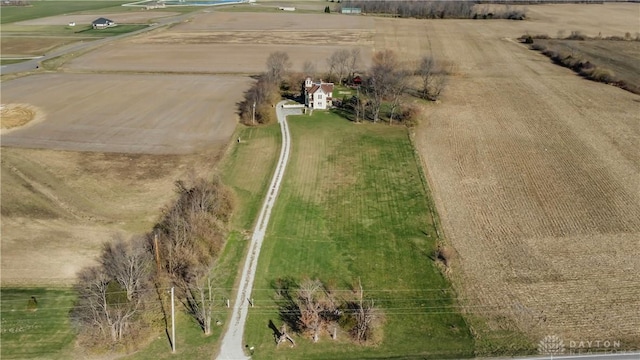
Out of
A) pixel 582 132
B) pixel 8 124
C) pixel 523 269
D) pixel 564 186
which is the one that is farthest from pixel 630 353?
pixel 8 124

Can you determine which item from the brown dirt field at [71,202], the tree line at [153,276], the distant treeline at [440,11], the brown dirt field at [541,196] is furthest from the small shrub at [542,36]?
the tree line at [153,276]

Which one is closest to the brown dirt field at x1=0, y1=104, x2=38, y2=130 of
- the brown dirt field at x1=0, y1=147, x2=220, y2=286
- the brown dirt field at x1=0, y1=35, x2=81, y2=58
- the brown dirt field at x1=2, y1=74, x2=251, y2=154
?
the brown dirt field at x1=2, y1=74, x2=251, y2=154

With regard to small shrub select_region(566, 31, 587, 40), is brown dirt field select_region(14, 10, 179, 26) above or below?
below

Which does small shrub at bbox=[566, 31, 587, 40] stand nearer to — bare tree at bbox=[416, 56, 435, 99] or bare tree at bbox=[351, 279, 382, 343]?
bare tree at bbox=[416, 56, 435, 99]

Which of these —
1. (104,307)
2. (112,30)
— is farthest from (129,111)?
(112,30)

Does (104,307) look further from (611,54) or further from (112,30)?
(112,30)

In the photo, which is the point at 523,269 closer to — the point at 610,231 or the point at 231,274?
the point at 610,231
